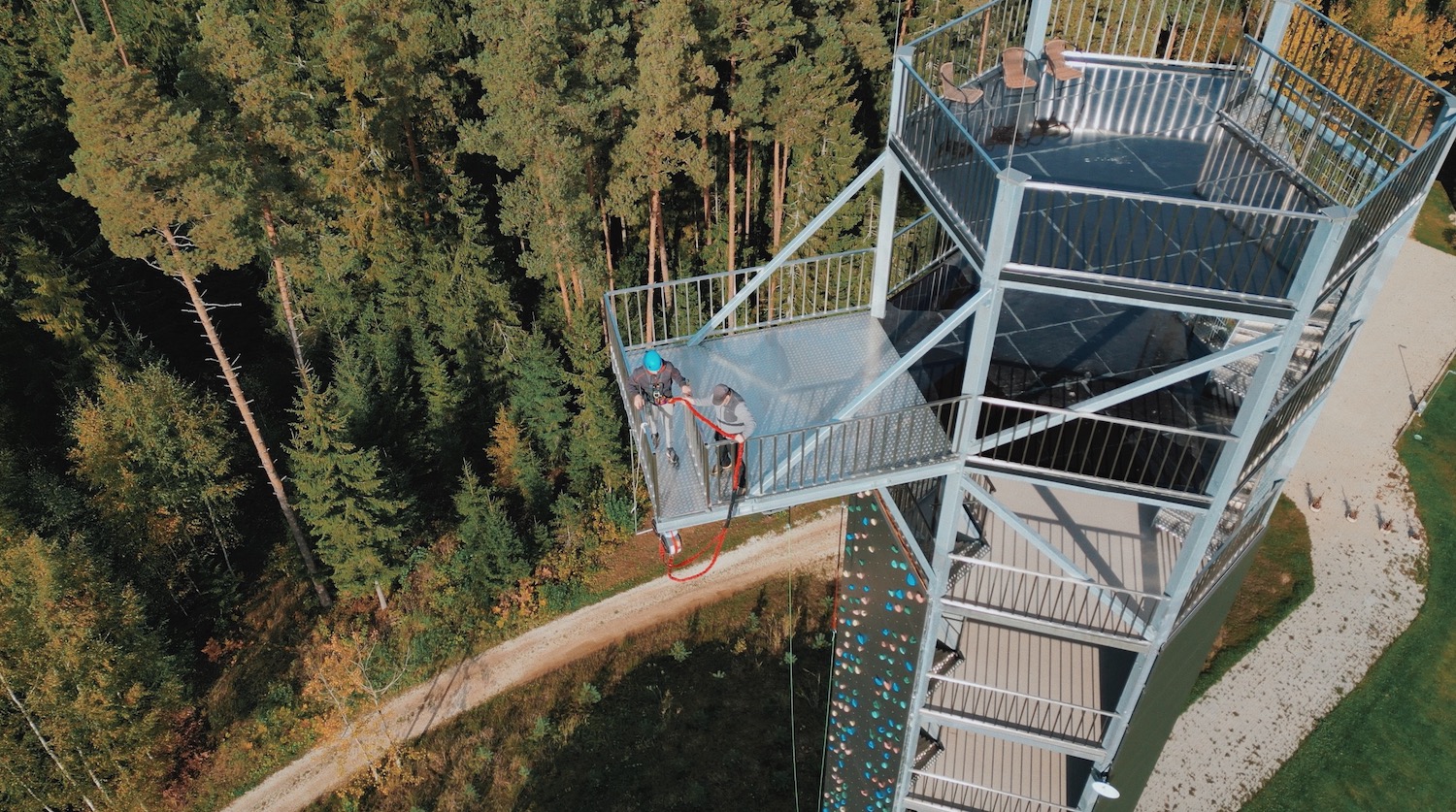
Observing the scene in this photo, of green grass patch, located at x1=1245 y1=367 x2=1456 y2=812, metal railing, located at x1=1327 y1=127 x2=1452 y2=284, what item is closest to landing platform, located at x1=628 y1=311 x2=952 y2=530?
metal railing, located at x1=1327 y1=127 x2=1452 y2=284

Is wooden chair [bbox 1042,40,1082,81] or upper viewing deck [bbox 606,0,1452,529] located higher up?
wooden chair [bbox 1042,40,1082,81]

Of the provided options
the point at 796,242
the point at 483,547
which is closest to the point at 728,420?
the point at 796,242

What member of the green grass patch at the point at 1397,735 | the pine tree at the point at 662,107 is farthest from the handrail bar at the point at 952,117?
the green grass patch at the point at 1397,735

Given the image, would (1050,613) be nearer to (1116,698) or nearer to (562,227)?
(1116,698)

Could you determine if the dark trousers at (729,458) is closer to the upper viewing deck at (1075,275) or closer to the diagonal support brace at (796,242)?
the upper viewing deck at (1075,275)

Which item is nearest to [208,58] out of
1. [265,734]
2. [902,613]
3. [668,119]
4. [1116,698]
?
[668,119]

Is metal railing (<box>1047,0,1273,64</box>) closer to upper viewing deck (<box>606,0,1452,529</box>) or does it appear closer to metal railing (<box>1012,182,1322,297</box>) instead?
upper viewing deck (<box>606,0,1452,529</box>)
